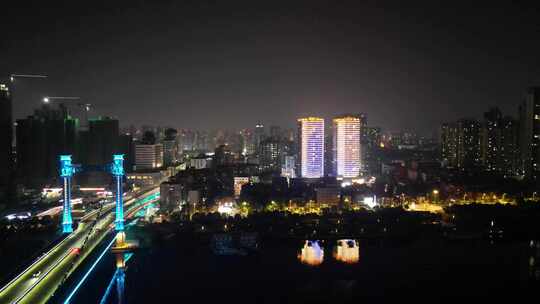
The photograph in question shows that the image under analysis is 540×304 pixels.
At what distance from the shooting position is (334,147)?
663 inches

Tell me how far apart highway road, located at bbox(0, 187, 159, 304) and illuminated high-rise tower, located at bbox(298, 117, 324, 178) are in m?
7.99

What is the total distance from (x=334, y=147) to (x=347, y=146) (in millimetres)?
541

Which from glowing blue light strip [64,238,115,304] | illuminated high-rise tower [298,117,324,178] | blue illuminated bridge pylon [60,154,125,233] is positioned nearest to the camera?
glowing blue light strip [64,238,115,304]

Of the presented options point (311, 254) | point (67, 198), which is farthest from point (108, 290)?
point (311, 254)

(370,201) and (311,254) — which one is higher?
(370,201)

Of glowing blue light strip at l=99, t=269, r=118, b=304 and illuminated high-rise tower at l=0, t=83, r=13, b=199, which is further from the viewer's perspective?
illuminated high-rise tower at l=0, t=83, r=13, b=199

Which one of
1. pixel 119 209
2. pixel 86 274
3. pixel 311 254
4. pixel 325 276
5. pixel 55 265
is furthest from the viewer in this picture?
pixel 119 209

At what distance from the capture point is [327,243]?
29.0 ft

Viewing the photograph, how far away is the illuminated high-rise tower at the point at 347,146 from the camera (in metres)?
16.4

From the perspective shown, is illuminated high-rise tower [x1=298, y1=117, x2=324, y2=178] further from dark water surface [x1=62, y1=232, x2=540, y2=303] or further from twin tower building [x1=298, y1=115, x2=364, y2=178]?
dark water surface [x1=62, y1=232, x2=540, y2=303]

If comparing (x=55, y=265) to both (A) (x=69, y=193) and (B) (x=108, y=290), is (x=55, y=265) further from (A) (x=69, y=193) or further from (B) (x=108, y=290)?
(A) (x=69, y=193)

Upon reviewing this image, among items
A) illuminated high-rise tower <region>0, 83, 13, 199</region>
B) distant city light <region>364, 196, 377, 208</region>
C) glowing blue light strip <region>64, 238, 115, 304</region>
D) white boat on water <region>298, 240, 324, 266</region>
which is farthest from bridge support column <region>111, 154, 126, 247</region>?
distant city light <region>364, 196, 377, 208</region>

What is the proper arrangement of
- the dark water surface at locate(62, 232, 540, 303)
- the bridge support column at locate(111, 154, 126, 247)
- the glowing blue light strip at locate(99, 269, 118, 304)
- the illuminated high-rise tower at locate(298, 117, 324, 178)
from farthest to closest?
the illuminated high-rise tower at locate(298, 117, 324, 178), the bridge support column at locate(111, 154, 126, 247), the dark water surface at locate(62, 232, 540, 303), the glowing blue light strip at locate(99, 269, 118, 304)

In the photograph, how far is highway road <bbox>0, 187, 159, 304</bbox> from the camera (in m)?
4.94
